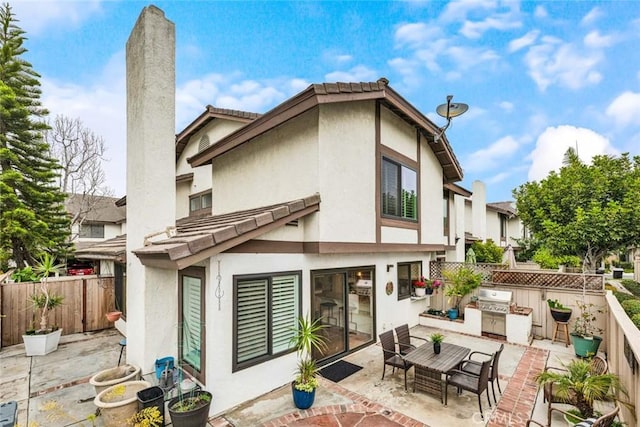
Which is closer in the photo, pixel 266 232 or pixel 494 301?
pixel 266 232

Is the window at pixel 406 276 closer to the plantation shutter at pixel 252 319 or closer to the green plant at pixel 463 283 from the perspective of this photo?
the green plant at pixel 463 283

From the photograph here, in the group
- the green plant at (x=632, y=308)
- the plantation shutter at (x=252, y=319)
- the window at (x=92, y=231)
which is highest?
the window at (x=92, y=231)

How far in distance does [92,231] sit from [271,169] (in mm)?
26326

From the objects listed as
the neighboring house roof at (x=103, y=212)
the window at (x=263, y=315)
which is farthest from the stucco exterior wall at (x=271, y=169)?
the neighboring house roof at (x=103, y=212)

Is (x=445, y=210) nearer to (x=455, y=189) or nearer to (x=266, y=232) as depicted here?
(x=455, y=189)

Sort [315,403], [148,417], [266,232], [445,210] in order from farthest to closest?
[445,210]
[266,232]
[315,403]
[148,417]

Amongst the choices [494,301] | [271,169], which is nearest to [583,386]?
[494,301]

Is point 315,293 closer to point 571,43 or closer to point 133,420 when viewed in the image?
point 133,420

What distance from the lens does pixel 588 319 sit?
8.65 meters

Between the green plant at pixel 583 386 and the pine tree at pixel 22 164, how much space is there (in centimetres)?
1916

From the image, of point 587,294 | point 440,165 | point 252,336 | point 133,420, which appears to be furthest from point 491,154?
point 133,420

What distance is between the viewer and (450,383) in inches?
218

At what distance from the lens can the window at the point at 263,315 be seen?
5.67 m

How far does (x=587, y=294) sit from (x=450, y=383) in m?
6.49
